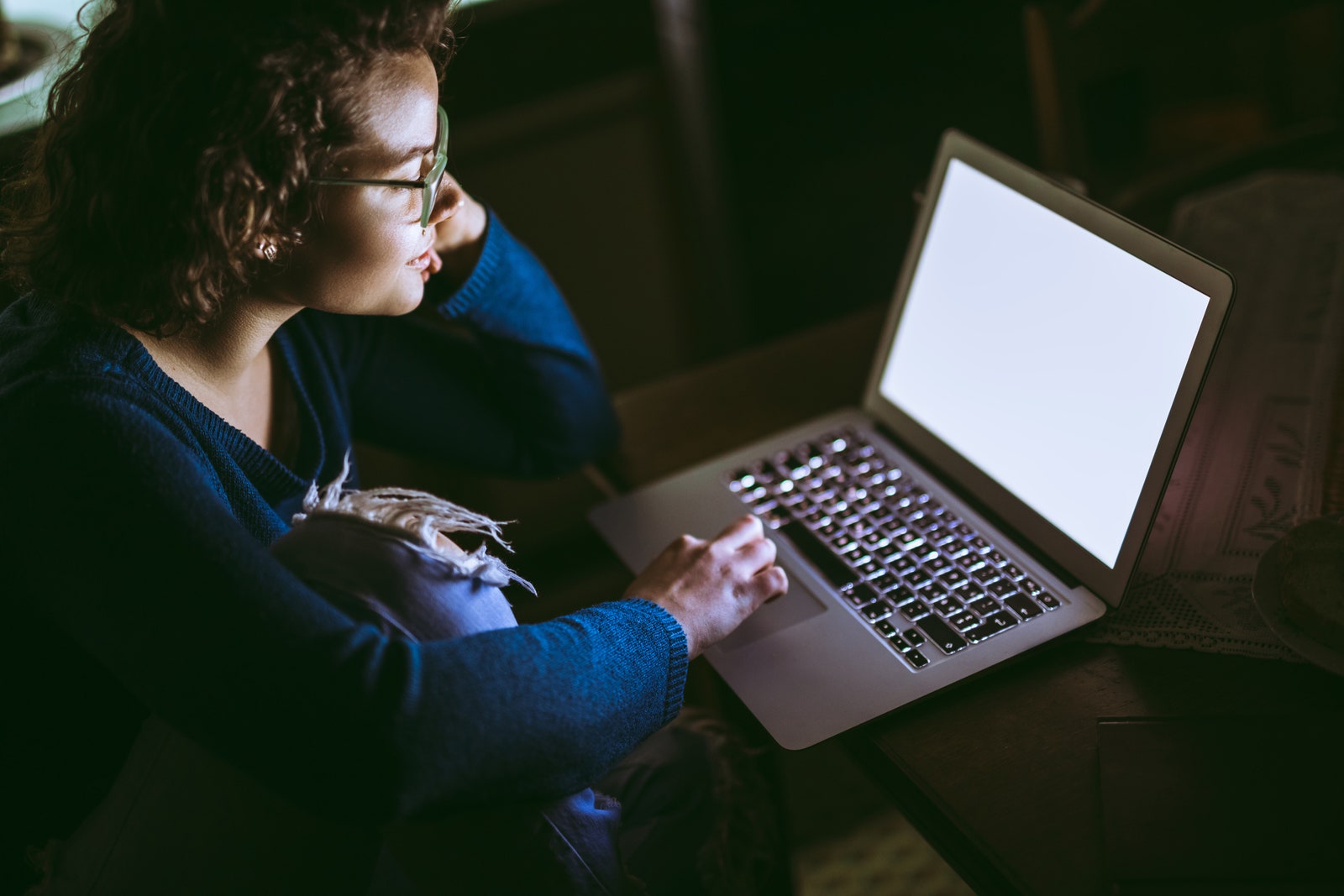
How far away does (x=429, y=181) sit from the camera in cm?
87

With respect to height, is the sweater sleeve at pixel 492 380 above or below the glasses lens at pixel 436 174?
below

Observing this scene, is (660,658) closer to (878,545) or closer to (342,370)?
(878,545)

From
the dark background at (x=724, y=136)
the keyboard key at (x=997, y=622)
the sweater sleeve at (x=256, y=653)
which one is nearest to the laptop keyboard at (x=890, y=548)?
the keyboard key at (x=997, y=622)

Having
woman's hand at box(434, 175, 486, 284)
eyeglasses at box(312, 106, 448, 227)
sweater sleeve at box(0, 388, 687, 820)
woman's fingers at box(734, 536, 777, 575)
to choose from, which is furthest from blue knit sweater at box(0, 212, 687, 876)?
woman's hand at box(434, 175, 486, 284)

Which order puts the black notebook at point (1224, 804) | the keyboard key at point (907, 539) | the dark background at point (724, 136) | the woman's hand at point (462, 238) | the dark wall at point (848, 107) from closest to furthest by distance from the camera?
the black notebook at point (1224, 804)
the keyboard key at point (907, 539)
the woman's hand at point (462, 238)
the dark background at point (724, 136)
the dark wall at point (848, 107)

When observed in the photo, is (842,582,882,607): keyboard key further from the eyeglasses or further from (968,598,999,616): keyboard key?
the eyeglasses

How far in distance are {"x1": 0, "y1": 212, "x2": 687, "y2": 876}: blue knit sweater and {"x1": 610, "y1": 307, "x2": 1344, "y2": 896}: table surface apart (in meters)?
0.19

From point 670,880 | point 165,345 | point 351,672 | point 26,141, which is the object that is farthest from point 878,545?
point 26,141

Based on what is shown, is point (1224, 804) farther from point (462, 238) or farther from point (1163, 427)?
point (462, 238)

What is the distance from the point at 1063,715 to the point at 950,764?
0.32 ft

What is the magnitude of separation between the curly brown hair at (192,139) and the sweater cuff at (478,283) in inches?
11.1

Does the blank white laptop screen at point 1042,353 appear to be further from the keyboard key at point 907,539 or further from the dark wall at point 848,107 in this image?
the dark wall at point 848,107

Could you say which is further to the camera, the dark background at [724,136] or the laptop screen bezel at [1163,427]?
the dark background at [724,136]

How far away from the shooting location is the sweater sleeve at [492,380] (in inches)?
44.8
